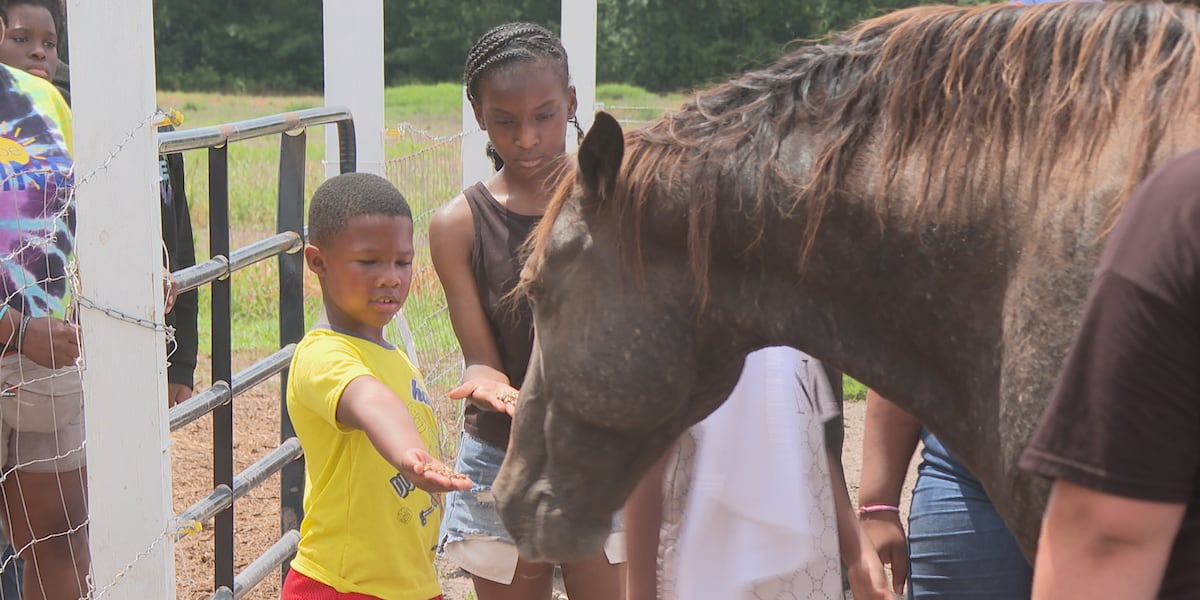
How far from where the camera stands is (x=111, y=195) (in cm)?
255

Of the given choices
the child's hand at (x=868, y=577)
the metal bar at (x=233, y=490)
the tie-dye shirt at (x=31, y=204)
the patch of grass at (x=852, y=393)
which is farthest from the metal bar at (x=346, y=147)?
the patch of grass at (x=852, y=393)

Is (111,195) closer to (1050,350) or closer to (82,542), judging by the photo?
(82,542)

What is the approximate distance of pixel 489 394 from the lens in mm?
2617

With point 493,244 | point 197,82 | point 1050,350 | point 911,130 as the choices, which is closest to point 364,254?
point 493,244

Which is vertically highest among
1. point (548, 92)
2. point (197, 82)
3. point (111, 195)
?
point (548, 92)

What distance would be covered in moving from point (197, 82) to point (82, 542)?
31.8 m

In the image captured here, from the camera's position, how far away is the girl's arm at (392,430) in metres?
2.44

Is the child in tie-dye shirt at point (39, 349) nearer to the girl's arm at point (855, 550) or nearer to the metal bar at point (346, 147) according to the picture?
the metal bar at point (346, 147)

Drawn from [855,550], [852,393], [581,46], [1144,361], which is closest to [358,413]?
[855,550]

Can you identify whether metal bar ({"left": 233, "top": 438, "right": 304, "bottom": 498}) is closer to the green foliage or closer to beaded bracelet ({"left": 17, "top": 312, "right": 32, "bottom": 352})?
beaded bracelet ({"left": 17, "top": 312, "right": 32, "bottom": 352})

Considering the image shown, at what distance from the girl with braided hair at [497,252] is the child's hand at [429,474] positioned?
0.40 metres

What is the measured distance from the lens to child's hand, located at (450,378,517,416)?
2.59 m

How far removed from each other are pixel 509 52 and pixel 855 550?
4.39 feet

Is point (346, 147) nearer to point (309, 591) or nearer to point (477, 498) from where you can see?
point (477, 498)
